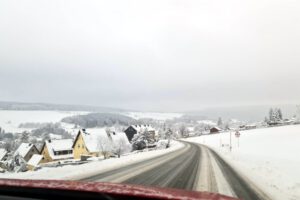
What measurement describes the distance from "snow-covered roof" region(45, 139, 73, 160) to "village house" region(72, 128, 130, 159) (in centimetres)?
172

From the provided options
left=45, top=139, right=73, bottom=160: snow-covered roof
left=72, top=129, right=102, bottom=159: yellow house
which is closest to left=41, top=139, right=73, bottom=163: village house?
left=45, top=139, right=73, bottom=160: snow-covered roof

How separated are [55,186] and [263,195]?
1018 centimetres

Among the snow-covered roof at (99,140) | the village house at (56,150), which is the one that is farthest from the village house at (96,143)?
the village house at (56,150)

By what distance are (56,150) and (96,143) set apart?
30.2 ft

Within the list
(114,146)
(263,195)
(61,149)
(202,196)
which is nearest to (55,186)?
(202,196)

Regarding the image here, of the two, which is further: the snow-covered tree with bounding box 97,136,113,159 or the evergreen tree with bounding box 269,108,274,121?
the evergreen tree with bounding box 269,108,274,121

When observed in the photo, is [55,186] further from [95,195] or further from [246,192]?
[246,192]

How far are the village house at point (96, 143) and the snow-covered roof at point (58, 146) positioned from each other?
1724mm

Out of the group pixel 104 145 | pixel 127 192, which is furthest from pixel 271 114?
pixel 127 192

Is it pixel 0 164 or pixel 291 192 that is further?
pixel 0 164

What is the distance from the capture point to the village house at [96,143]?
7744 centimetres

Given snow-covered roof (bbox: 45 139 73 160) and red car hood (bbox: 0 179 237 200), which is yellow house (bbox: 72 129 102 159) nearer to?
snow-covered roof (bbox: 45 139 73 160)

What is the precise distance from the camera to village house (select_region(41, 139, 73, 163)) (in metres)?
79.8

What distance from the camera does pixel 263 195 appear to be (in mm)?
12578
